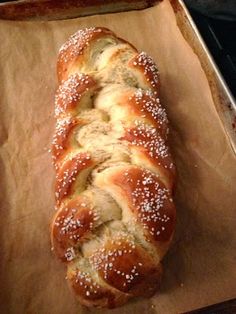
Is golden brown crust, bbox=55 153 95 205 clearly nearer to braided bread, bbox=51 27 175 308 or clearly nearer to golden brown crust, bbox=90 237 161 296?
braided bread, bbox=51 27 175 308

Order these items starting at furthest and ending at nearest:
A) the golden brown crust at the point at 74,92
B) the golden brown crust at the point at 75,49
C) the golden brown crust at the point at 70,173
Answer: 1. the golden brown crust at the point at 75,49
2. the golden brown crust at the point at 74,92
3. the golden brown crust at the point at 70,173

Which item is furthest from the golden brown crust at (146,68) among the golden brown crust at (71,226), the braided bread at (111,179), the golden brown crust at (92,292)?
the golden brown crust at (92,292)

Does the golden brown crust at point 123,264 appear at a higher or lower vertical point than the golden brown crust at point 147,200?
lower

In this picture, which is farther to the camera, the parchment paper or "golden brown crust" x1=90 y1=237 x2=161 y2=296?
the parchment paper

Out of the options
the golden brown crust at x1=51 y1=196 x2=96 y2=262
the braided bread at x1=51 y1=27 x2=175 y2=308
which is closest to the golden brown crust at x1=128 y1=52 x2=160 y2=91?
the braided bread at x1=51 y1=27 x2=175 y2=308

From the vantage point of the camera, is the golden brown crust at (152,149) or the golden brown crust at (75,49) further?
the golden brown crust at (75,49)

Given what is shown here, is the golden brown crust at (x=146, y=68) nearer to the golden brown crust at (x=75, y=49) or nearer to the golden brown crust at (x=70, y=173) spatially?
the golden brown crust at (x=75, y=49)

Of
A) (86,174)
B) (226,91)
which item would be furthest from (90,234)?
(226,91)
